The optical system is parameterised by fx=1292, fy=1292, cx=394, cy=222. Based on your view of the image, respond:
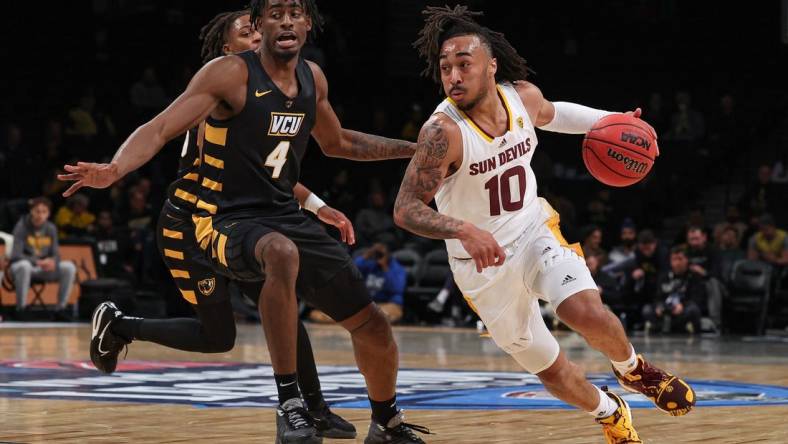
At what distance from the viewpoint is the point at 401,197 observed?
5.20 meters

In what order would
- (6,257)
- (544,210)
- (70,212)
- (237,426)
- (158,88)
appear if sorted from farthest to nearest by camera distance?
1. (158,88)
2. (70,212)
3. (6,257)
4. (237,426)
5. (544,210)

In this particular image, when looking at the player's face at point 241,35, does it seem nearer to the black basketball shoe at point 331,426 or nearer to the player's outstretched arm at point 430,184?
the player's outstretched arm at point 430,184

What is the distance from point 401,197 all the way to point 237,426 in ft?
5.13

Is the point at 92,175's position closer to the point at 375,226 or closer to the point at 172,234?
the point at 172,234

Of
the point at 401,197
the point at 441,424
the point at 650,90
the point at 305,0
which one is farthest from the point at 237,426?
the point at 650,90

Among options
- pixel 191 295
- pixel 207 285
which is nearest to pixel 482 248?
pixel 207 285

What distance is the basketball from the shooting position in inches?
223

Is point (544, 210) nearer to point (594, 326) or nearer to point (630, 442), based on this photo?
point (594, 326)

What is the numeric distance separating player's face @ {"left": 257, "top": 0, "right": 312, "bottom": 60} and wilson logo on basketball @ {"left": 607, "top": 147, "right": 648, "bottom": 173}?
4.73 feet

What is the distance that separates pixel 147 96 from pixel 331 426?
1452cm

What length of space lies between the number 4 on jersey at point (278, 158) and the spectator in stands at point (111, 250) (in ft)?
37.1

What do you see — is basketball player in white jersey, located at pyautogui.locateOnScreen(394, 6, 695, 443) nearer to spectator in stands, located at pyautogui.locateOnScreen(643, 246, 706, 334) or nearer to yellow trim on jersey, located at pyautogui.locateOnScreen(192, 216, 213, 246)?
yellow trim on jersey, located at pyautogui.locateOnScreen(192, 216, 213, 246)

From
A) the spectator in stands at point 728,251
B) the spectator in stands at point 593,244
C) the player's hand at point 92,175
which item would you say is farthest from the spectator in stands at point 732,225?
the player's hand at point 92,175

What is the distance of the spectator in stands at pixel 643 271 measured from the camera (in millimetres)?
14922
